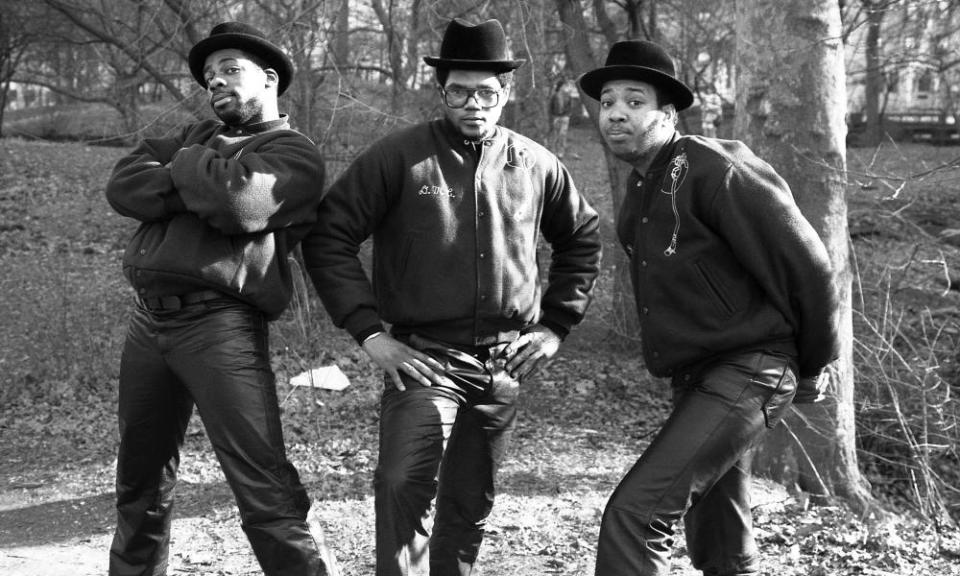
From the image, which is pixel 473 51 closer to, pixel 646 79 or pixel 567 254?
pixel 646 79

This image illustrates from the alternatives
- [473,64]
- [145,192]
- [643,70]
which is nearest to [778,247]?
[643,70]

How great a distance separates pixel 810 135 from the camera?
596cm

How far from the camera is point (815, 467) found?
6289 millimetres

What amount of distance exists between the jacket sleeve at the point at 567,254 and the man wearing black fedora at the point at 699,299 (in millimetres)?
431

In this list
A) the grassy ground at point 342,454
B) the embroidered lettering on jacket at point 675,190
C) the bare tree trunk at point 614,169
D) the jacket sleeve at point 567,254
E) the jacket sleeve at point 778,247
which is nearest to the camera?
the jacket sleeve at point 778,247

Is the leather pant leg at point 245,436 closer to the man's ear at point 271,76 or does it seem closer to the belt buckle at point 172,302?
the belt buckle at point 172,302

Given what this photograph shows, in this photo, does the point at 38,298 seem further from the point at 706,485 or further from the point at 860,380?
the point at 706,485

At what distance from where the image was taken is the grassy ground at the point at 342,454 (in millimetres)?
5406

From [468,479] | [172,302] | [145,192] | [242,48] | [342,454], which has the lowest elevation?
[342,454]

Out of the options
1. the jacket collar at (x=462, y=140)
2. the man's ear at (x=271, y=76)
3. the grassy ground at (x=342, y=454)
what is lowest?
the grassy ground at (x=342, y=454)

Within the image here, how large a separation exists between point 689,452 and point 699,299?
0.55 metres

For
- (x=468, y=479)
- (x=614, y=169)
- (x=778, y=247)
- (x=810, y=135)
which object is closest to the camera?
(x=778, y=247)

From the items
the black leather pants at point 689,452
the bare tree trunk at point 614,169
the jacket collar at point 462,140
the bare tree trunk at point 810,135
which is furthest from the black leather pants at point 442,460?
the bare tree trunk at point 614,169

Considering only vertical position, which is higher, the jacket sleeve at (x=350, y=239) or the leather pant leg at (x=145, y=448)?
the jacket sleeve at (x=350, y=239)
